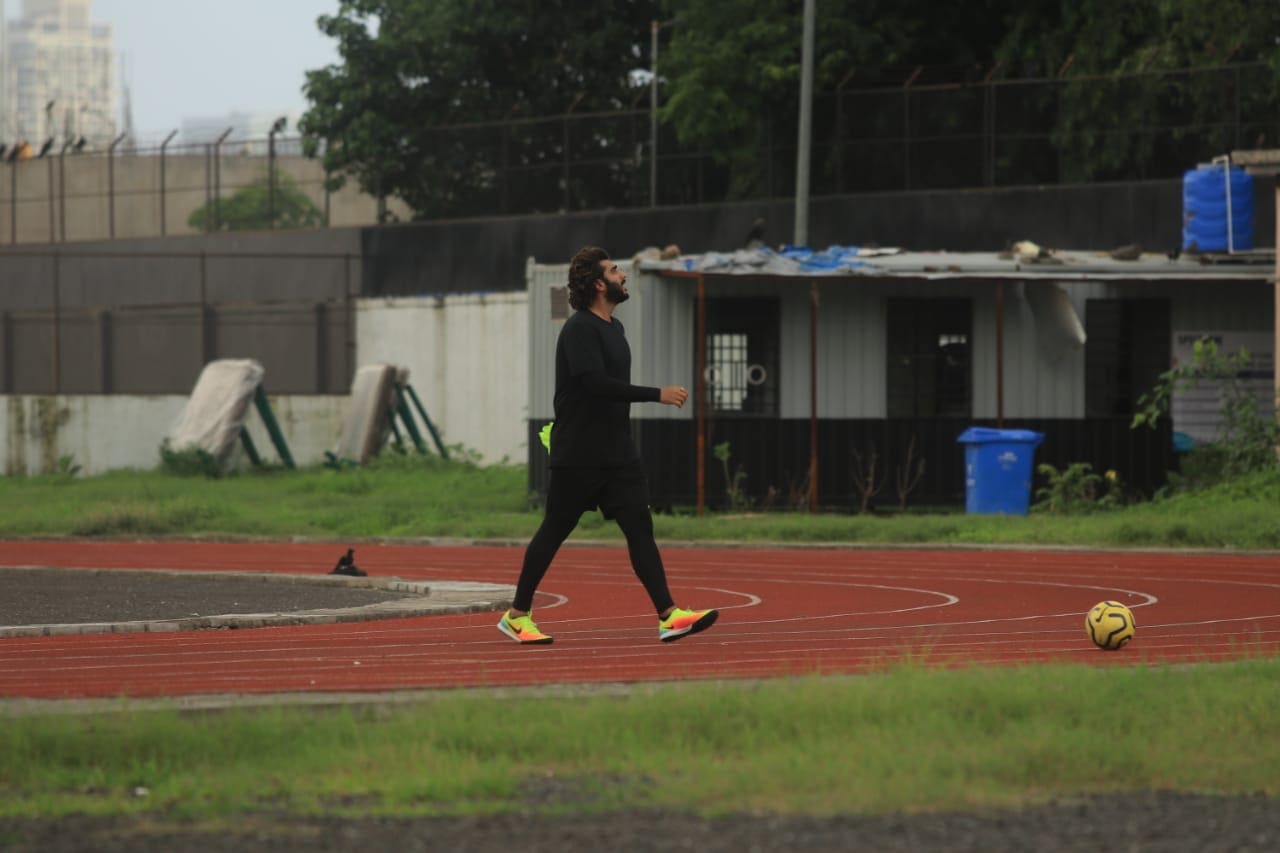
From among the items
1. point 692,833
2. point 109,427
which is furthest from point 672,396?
point 109,427

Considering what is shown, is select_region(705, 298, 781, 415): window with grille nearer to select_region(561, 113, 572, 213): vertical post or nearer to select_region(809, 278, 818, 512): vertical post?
select_region(809, 278, 818, 512): vertical post

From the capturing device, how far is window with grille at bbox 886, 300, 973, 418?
26.4 meters

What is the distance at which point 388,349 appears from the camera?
38.1 m

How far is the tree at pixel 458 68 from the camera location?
44.6 m

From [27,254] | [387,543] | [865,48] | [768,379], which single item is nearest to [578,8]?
[865,48]

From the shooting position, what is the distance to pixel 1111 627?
1138 cm

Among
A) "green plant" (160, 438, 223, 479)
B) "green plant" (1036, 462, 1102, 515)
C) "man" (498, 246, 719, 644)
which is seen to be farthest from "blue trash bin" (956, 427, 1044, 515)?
"green plant" (160, 438, 223, 479)

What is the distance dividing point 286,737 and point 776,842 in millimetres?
2361

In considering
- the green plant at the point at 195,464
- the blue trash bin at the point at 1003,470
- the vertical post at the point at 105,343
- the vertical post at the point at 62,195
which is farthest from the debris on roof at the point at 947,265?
the vertical post at the point at 62,195

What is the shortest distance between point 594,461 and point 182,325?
1119 inches

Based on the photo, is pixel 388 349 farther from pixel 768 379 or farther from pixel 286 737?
pixel 286 737

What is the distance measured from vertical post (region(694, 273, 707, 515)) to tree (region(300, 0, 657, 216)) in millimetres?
18766

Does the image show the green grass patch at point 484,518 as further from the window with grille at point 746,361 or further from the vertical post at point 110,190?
the vertical post at point 110,190

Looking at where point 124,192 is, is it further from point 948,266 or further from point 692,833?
point 692,833
